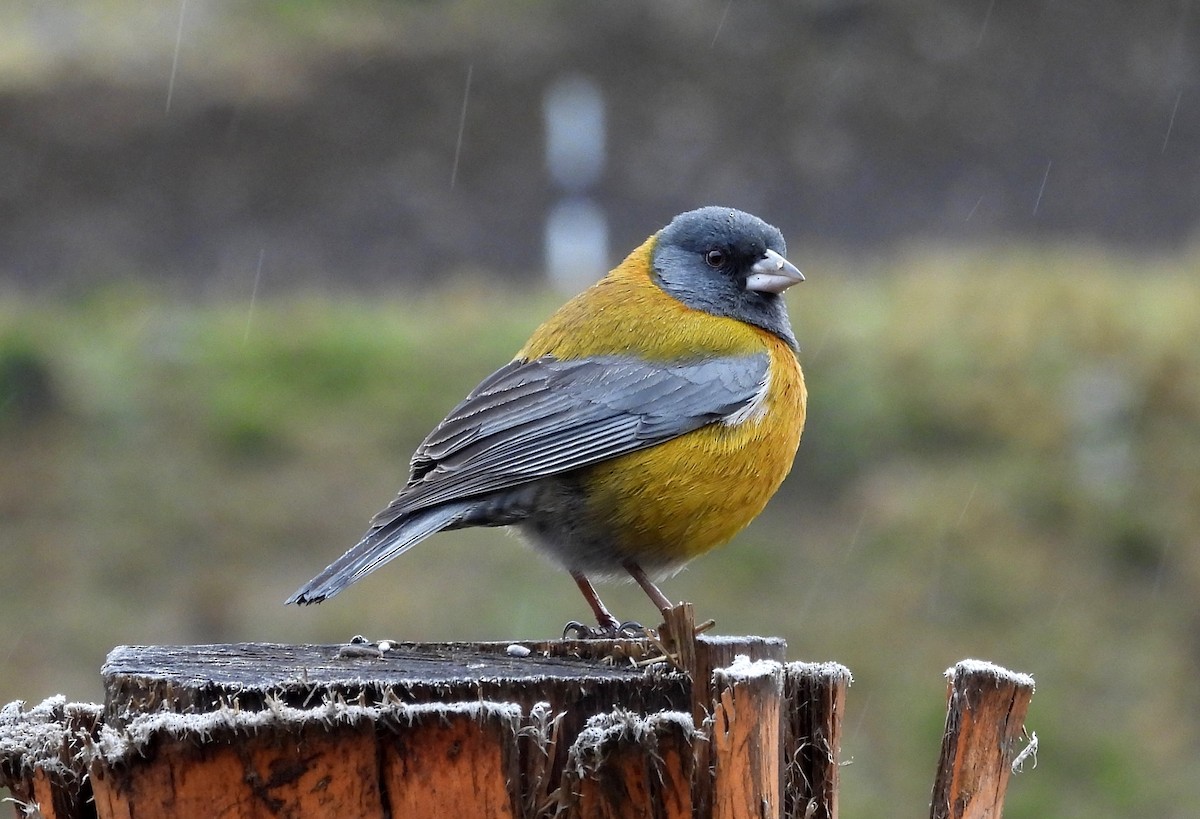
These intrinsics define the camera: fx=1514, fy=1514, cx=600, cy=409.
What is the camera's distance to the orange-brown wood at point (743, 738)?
2605mm

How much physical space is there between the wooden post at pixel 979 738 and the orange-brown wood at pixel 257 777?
3.88ft

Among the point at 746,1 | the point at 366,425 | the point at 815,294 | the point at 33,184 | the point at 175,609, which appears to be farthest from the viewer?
the point at 746,1

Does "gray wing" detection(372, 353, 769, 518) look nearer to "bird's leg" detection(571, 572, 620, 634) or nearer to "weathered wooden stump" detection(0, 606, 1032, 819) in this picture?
"bird's leg" detection(571, 572, 620, 634)

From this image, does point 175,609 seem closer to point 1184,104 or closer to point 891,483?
point 891,483

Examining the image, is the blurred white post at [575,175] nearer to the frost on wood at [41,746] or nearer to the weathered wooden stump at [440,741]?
the weathered wooden stump at [440,741]

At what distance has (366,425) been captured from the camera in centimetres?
1041

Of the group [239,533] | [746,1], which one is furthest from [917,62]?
[239,533]

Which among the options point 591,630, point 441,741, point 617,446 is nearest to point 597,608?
point 591,630

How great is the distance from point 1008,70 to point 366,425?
11907 millimetres

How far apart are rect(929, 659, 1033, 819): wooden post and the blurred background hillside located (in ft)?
16.1

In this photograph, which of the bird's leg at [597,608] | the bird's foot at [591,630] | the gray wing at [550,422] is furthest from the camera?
the bird's leg at [597,608]

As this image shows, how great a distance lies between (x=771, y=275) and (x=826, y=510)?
15.5ft

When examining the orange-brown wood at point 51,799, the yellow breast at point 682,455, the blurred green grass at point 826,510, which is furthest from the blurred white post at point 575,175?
the orange-brown wood at point 51,799

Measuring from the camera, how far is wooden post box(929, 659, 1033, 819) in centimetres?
303
